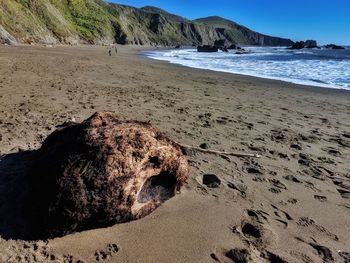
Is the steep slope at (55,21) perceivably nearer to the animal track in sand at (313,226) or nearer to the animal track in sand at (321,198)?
the animal track in sand at (321,198)

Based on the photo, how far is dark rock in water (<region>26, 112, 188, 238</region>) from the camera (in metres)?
3.44

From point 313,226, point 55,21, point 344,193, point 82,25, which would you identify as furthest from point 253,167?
point 82,25

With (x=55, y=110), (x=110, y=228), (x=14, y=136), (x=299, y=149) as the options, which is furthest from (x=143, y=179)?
(x=55, y=110)

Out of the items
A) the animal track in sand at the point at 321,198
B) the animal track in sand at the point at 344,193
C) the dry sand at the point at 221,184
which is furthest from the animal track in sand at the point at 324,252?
the animal track in sand at the point at 344,193

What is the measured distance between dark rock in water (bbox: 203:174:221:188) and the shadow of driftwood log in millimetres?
2181

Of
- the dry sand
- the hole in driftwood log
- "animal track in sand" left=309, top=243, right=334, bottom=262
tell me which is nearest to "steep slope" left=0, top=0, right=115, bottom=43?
the dry sand

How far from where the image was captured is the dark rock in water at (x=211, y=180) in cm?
485

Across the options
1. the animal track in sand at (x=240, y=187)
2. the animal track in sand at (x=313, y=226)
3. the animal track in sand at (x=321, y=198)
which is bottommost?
the animal track in sand at (x=321, y=198)

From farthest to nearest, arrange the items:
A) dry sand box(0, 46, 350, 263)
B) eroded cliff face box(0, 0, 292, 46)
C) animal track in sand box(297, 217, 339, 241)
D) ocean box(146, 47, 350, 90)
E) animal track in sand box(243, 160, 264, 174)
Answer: eroded cliff face box(0, 0, 292, 46) → ocean box(146, 47, 350, 90) → animal track in sand box(243, 160, 264, 174) → animal track in sand box(297, 217, 339, 241) → dry sand box(0, 46, 350, 263)

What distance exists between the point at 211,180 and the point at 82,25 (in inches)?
2967

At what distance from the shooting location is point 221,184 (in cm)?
489

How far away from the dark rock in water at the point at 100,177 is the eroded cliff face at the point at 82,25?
37270 millimetres

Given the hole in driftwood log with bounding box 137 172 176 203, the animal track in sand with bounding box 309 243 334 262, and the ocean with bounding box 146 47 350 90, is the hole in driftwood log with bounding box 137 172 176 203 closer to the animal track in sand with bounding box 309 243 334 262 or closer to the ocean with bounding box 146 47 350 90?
the animal track in sand with bounding box 309 243 334 262

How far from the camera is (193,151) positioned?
5.93 m
